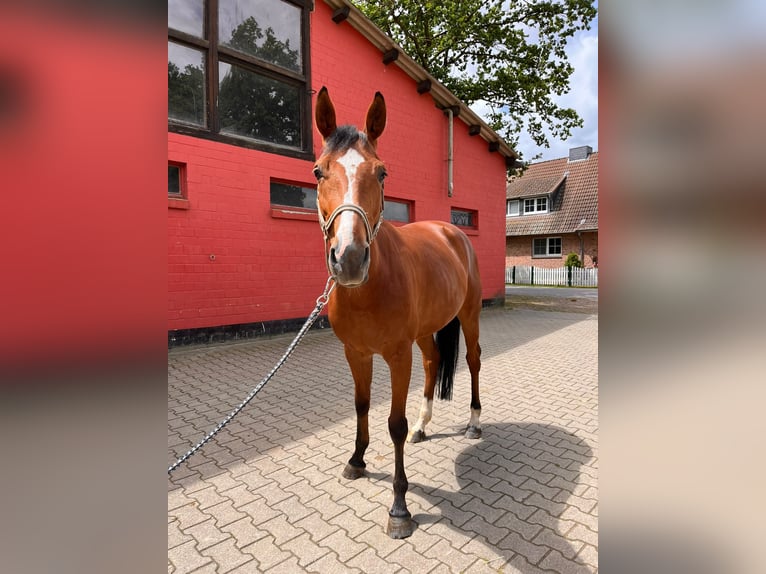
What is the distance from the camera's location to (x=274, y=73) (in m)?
7.05

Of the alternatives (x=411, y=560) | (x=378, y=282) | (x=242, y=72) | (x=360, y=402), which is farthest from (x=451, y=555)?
(x=242, y=72)

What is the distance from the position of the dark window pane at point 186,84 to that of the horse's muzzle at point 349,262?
18.0ft

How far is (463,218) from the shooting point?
37.3 feet

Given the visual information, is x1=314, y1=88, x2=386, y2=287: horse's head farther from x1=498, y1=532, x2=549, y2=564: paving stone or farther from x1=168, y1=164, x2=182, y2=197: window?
x1=168, y1=164, x2=182, y2=197: window

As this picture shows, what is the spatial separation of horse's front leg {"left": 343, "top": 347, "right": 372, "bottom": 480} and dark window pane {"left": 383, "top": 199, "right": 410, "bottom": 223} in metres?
6.53

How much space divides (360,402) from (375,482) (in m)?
0.52

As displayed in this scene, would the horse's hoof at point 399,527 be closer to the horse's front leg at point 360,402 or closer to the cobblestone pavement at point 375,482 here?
the cobblestone pavement at point 375,482

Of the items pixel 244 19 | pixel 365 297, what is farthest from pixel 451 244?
pixel 244 19

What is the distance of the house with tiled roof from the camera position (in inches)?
927

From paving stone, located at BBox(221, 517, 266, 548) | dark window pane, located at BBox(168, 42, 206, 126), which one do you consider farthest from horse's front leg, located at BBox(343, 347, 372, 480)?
dark window pane, located at BBox(168, 42, 206, 126)

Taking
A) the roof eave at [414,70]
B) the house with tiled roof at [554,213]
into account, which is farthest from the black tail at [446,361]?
the house with tiled roof at [554,213]
